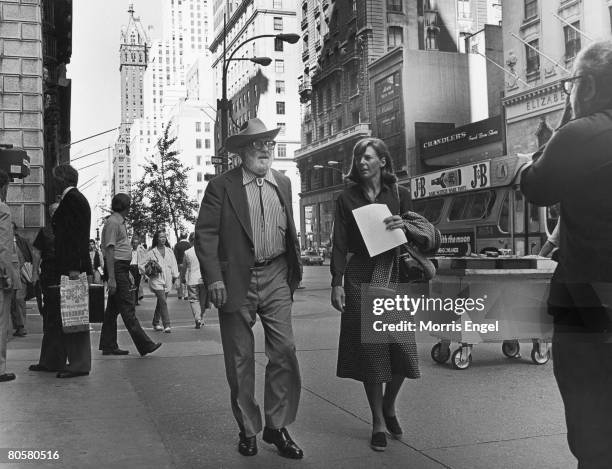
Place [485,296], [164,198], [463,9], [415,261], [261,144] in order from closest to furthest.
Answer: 1. [415,261]
2. [261,144]
3. [485,296]
4. [463,9]
5. [164,198]

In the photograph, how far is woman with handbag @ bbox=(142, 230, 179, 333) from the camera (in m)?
10.9

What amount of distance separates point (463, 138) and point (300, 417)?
2958 centimetres

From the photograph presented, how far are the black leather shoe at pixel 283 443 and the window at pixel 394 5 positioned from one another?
160 feet

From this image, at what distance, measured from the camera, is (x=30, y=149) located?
15805mm

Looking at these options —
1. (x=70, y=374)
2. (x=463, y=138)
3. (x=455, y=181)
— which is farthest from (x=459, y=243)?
(x=463, y=138)

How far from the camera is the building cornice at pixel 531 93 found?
17.8m

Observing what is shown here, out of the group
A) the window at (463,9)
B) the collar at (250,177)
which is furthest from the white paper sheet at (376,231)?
the window at (463,9)

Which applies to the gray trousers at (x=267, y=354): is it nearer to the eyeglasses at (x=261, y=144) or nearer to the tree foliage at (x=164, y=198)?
the eyeglasses at (x=261, y=144)

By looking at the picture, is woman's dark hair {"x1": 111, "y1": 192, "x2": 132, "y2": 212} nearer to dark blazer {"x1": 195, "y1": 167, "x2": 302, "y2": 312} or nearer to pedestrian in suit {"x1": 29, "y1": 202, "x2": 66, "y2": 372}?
pedestrian in suit {"x1": 29, "y1": 202, "x2": 66, "y2": 372}

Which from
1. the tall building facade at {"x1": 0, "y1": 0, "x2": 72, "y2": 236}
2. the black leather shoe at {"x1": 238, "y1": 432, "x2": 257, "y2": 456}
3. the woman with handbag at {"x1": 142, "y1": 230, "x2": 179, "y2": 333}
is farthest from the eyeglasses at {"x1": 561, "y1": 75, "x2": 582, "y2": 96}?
the tall building facade at {"x1": 0, "y1": 0, "x2": 72, "y2": 236}

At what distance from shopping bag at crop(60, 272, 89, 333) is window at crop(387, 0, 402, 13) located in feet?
153

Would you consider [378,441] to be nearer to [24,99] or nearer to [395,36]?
[24,99]

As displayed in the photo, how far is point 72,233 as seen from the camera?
646 centimetres

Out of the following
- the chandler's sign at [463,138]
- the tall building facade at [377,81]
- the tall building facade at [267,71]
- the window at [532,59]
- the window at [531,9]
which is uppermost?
the tall building facade at [267,71]
